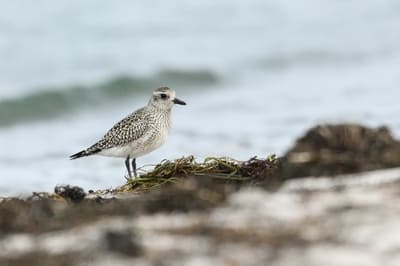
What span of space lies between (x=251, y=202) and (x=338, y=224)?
53cm

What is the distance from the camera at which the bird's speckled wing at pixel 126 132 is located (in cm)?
1192

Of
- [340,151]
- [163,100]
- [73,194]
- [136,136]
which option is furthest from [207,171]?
[163,100]

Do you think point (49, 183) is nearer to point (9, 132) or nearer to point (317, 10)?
point (9, 132)

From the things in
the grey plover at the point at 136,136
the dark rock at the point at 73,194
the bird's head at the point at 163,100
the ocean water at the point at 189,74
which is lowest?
the dark rock at the point at 73,194

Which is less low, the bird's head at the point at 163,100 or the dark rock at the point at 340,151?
the bird's head at the point at 163,100

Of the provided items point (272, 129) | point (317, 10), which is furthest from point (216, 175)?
point (317, 10)

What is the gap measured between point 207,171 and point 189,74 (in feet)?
45.0

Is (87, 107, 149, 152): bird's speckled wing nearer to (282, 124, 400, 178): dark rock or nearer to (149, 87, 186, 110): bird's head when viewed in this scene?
(149, 87, 186, 110): bird's head

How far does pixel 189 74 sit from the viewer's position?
23.1 m

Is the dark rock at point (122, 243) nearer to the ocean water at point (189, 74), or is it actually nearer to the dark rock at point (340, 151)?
the dark rock at point (340, 151)

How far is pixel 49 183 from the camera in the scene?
14102 mm

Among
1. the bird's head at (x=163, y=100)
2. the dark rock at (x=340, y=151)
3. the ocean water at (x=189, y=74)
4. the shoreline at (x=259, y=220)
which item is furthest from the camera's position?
the ocean water at (x=189, y=74)

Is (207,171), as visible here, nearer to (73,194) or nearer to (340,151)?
(73,194)

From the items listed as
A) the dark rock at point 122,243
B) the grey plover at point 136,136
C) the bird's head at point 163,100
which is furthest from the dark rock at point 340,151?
the bird's head at point 163,100
